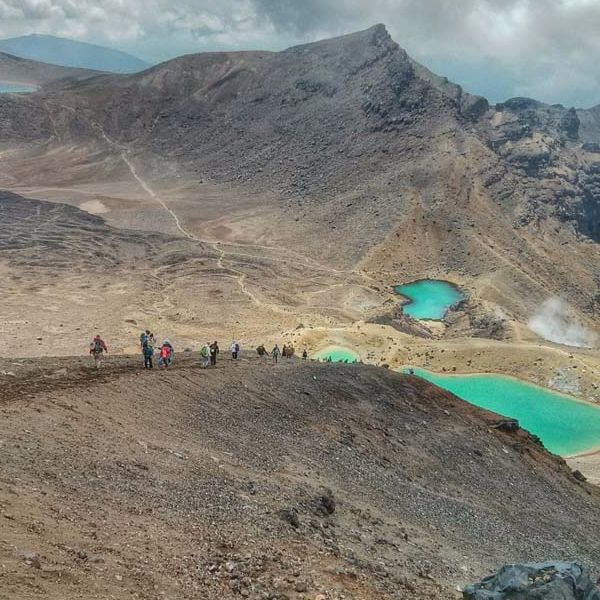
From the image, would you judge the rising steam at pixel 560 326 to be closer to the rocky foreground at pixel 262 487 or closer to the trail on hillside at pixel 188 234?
the trail on hillside at pixel 188 234

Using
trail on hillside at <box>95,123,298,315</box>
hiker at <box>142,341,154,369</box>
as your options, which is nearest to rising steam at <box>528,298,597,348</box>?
trail on hillside at <box>95,123,298,315</box>

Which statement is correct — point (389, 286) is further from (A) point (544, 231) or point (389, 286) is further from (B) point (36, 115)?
(B) point (36, 115)

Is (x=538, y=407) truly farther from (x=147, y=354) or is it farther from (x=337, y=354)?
(x=147, y=354)

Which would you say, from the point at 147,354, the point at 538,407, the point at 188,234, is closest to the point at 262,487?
the point at 147,354

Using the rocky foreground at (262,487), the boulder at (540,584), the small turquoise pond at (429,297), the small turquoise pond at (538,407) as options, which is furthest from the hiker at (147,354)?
the small turquoise pond at (429,297)

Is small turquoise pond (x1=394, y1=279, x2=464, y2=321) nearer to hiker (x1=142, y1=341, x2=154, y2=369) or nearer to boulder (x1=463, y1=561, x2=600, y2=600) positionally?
hiker (x1=142, y1=341, x2=154, y2=369)

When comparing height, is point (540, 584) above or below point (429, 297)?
below
